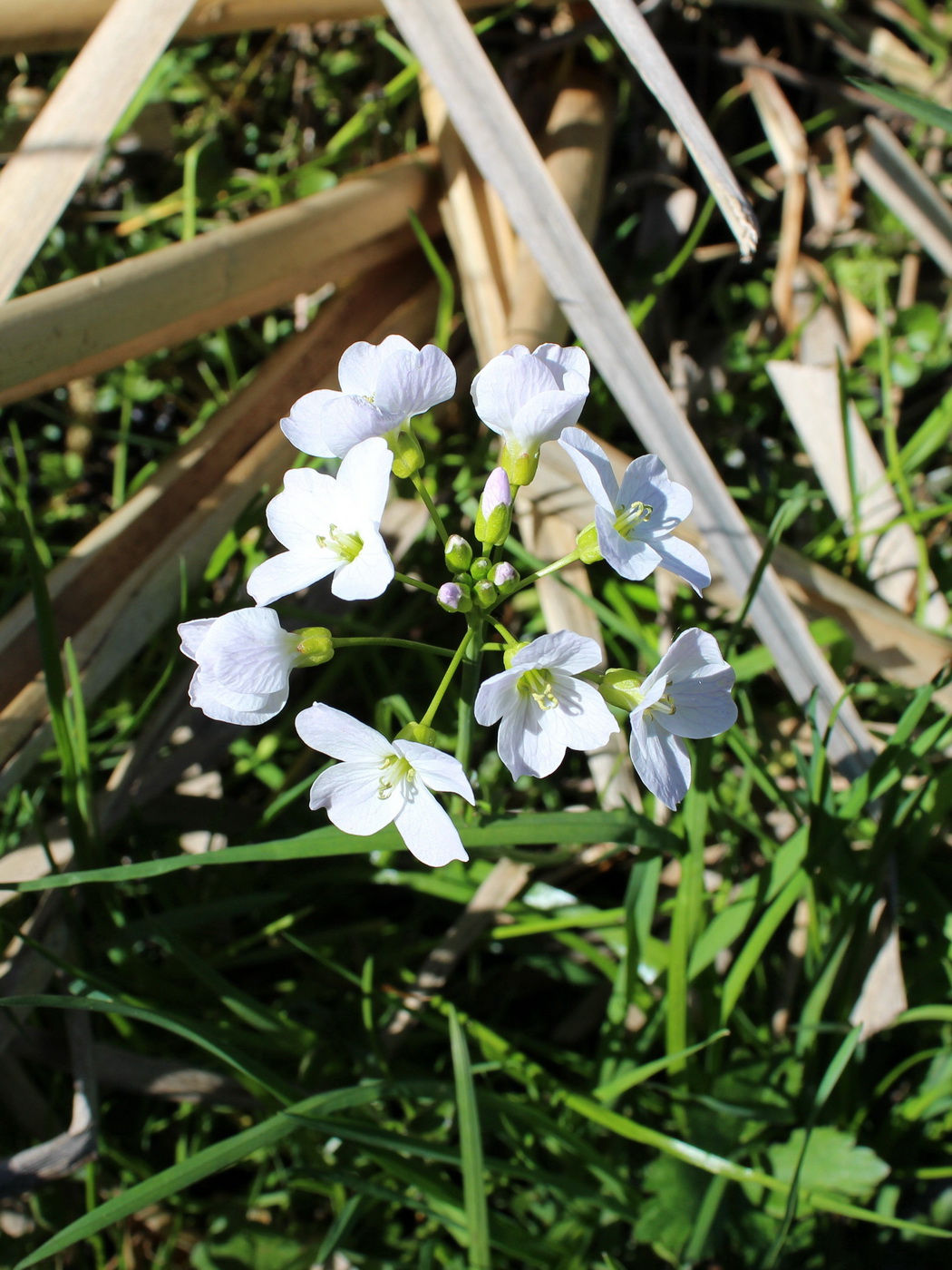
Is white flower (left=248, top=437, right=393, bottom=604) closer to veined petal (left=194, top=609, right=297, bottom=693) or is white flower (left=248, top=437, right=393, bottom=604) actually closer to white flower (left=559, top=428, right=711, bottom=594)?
veined petal (left=194, top=609, right=297, bottom=693)

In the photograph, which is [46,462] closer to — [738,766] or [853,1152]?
[738,766]

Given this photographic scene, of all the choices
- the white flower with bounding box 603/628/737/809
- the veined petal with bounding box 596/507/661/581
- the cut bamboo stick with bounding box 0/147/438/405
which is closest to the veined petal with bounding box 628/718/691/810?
the white flower with bounding box 603/628/737/809

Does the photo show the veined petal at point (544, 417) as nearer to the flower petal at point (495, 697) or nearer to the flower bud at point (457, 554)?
the flower bud at point (457, 554)

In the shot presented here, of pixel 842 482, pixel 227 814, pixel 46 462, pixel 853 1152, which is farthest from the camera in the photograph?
pixel 46 462

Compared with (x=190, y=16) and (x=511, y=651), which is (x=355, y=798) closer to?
(x=511, y=651)

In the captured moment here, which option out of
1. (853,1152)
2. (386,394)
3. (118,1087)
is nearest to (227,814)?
(118,1087)
